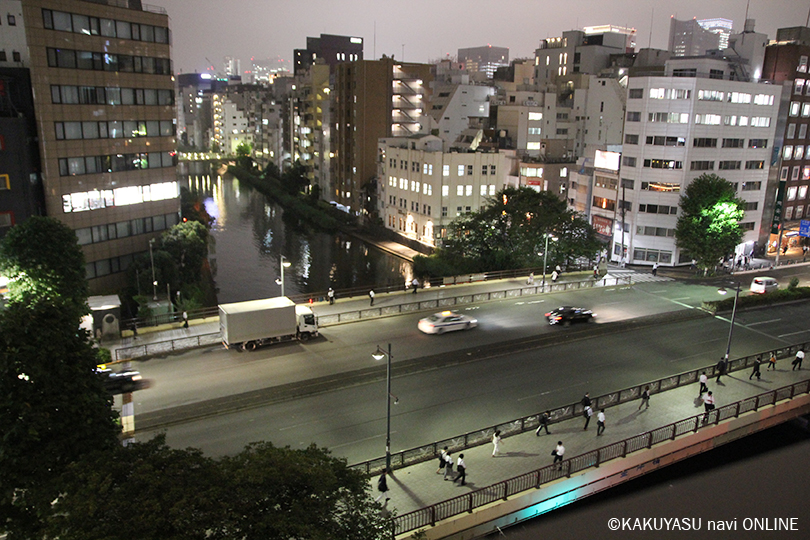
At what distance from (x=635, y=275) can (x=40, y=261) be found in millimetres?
45015

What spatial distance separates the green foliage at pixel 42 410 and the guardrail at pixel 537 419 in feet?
25.9

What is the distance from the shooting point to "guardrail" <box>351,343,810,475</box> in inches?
758

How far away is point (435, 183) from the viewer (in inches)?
2507

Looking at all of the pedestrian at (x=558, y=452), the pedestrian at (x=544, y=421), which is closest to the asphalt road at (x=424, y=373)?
the pedestrian at (x=544, y=421)

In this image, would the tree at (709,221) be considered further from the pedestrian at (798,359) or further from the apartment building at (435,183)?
the pedestrian at (798,359)

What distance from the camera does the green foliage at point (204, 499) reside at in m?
10.5

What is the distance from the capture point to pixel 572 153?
9125 centimetres

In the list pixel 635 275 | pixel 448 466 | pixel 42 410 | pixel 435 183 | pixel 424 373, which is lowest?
pixel 635 275

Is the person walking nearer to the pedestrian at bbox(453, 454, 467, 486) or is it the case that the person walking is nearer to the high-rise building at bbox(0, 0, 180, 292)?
the pedestrian at bbox(453, 454, 467, 486)

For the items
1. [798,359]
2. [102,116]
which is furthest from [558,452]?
[102,116]

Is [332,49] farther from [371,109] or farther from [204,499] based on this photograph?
[204,499]

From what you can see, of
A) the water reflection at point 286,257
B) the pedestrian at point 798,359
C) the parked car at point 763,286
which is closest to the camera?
the pedestrian at point 798,359

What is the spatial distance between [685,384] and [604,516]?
368 inches

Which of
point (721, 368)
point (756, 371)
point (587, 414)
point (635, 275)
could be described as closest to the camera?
point (587, 414)
